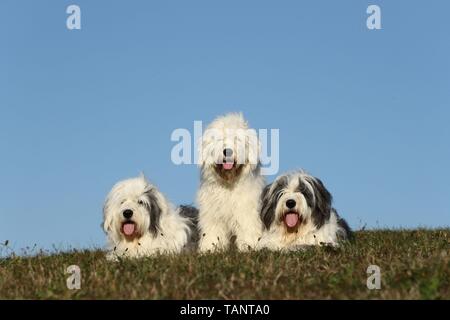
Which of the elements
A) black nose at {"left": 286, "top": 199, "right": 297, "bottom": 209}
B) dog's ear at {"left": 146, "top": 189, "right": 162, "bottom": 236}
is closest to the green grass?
black nose at {"left": 286, "top": 199, "right": 297, "bottom": 209}

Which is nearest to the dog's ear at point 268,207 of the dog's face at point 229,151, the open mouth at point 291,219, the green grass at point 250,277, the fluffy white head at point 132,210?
the open mouth at point 291,219

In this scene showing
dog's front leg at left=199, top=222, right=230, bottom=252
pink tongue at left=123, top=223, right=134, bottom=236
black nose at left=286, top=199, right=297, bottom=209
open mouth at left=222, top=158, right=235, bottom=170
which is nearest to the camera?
black nose at left=286, top=199, right=297, bottom=209

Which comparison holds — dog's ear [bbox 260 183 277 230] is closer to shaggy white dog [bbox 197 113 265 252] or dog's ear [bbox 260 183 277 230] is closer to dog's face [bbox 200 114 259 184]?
shaggy white dog [bbox 197 113 265 252]

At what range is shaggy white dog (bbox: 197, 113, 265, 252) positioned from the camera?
1340 centimetres

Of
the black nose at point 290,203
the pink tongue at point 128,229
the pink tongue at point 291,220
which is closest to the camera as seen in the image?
the black nose at point 290,203

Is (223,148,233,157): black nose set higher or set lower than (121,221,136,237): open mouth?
higher

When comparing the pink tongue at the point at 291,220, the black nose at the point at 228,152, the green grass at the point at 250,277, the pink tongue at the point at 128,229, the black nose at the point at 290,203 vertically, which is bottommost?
the green grass at the point at 250,277

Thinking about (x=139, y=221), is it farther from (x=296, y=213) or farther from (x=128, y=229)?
(x=296, y=213)

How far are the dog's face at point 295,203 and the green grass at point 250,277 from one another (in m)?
0.78

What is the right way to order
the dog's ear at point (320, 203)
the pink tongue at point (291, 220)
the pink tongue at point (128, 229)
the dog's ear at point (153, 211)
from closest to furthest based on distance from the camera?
the pink tongue at point (291, 220) < the dog's ear at point (320, 203) < the pink tongue at point (128, 229) < the dog's ear at point (153, 211)

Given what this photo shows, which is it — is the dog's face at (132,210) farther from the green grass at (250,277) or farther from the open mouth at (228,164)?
the open mouth at (228,164)

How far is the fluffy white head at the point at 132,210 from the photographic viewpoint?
1284 centimetres

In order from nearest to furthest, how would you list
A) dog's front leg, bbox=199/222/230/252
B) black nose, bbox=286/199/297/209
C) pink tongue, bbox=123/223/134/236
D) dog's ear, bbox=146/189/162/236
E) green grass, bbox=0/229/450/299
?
green grass, bbox=0/229/450/299, black nose, bbox=286/199/297/209, pink tongue, bbox=123/223/134/236, dog's ear, bbox=146/189/162/236, dog's front leg, bbox=199/222/230/252

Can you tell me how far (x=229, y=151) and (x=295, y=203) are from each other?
5.26 ft
